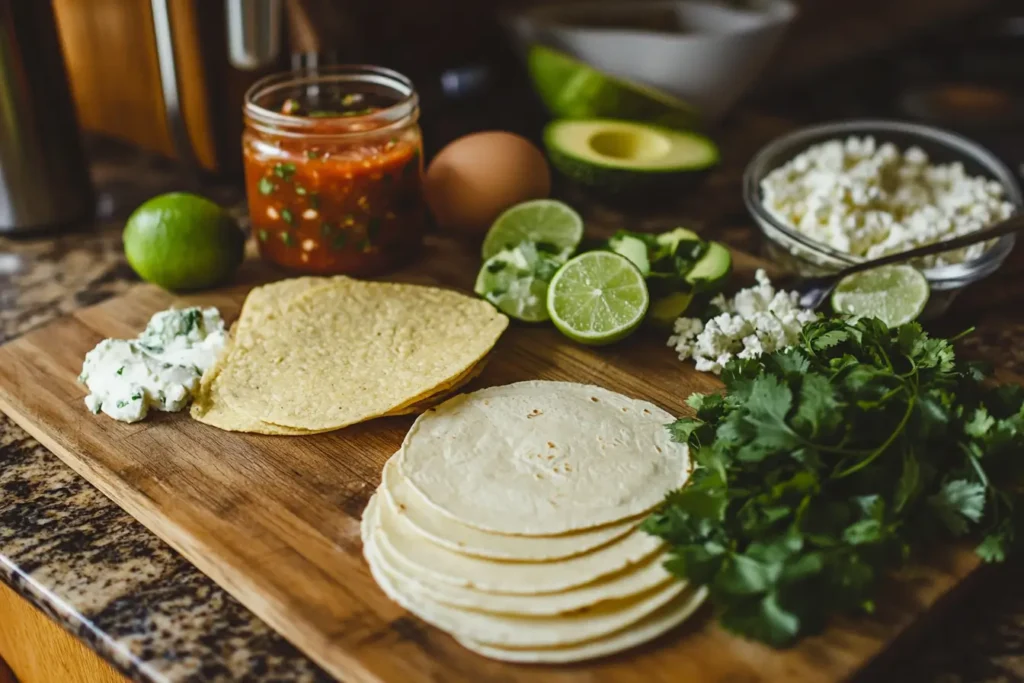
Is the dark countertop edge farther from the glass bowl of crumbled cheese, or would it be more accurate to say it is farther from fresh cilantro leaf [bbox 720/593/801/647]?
the glass bowl of crumbled cheese

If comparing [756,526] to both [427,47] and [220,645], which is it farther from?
[427,47]

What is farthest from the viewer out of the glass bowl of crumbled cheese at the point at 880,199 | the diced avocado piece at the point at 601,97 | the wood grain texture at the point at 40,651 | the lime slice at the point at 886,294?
the diced avocado piece at the point at 601,97

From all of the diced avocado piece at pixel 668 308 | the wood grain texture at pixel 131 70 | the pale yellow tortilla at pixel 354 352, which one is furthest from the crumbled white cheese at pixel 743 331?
the wood grain texture at pixel 131 70

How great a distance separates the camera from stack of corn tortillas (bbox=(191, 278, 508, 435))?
1.81 meters

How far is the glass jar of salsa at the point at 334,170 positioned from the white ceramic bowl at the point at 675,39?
2.62 feet

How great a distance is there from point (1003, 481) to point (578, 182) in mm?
1349

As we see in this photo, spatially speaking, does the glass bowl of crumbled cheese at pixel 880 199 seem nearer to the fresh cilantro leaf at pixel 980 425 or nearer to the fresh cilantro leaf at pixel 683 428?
the fresh cilantro leaf at pixel 980 425

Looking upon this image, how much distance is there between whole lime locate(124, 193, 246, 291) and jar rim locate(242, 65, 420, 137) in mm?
246

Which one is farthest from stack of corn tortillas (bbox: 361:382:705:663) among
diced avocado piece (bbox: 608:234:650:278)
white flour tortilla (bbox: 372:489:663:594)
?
diced avocado piece (bbox: 608:234:650:278)

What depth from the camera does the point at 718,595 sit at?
1.41 metres

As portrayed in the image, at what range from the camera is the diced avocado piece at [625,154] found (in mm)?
2525

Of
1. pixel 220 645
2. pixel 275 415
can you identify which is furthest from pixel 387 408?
pixel 220 645

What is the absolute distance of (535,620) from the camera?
1390mm

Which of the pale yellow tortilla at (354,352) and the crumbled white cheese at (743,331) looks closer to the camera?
the pale yellow tortilla at (354,352)
